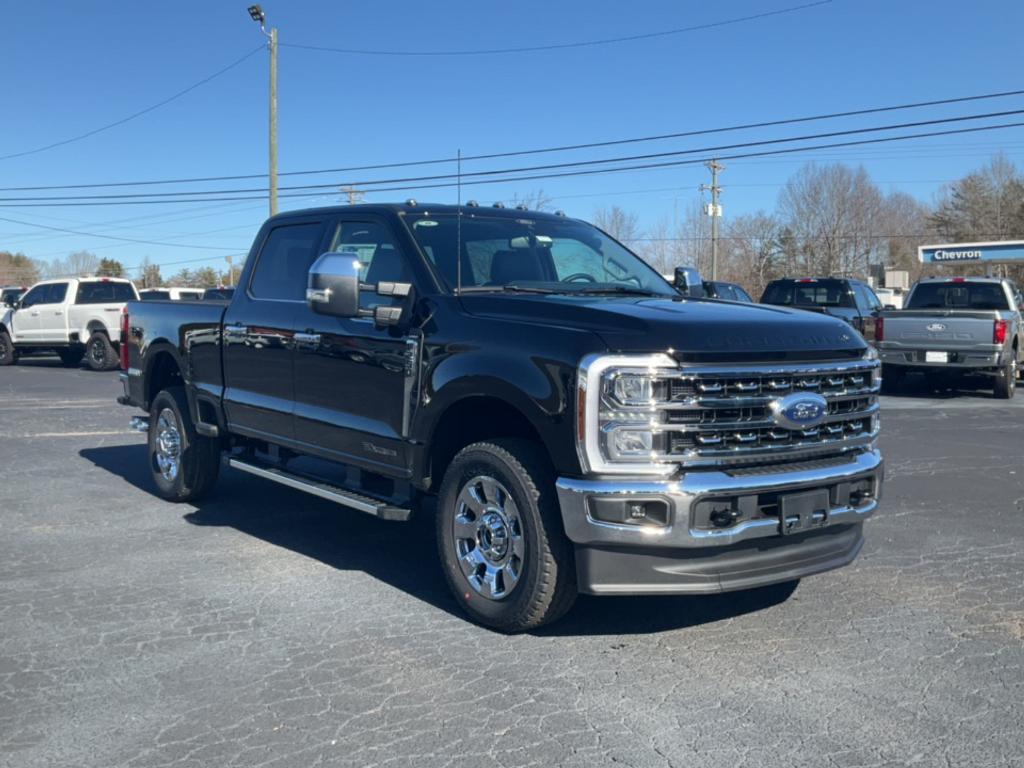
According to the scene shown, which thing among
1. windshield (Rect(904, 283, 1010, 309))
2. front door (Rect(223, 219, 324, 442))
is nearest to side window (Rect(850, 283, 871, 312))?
windshield (Rect(904, 283, 1010, 309))

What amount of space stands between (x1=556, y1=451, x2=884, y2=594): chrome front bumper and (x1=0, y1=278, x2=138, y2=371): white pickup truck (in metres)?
19.7

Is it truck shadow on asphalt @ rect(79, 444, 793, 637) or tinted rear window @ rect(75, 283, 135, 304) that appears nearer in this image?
truck shadow on asphalt @ rect(79, 444, 793, 637)

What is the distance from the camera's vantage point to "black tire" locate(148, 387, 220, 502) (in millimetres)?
7496

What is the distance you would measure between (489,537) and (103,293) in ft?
67.3

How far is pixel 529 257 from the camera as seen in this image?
5.94 m

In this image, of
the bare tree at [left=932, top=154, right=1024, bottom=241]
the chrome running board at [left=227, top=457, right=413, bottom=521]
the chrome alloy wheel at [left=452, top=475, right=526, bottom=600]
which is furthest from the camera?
the bare tree at [left=932, top=154, right=1024, bottom=241]

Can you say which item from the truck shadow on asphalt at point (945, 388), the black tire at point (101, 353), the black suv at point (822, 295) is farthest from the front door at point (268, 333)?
the black tire at point (101, 353)

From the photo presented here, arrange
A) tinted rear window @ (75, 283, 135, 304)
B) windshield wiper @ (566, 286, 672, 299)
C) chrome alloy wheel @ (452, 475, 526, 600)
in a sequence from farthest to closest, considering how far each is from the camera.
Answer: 1. tinted rear window @ (75, 283, 135, 304)
2. windshield wiper @ (566, 286, 672, 299)
3. chrome alloy wheel @ (452, 475, 526, 600)

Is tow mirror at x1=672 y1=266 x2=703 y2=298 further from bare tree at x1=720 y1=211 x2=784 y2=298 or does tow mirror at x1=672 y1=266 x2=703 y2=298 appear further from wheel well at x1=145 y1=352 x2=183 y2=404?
bare tree at x1=720 y1=211 x2=784 y2=298

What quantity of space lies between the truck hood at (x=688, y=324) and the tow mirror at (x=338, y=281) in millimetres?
644

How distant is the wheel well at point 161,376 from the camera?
810 cm

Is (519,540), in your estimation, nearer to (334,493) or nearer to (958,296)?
(334,493)

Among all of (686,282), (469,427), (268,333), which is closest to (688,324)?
(469,427)

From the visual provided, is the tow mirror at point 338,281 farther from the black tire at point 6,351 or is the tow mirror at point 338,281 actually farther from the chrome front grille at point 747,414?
the black tire at point 6,351
